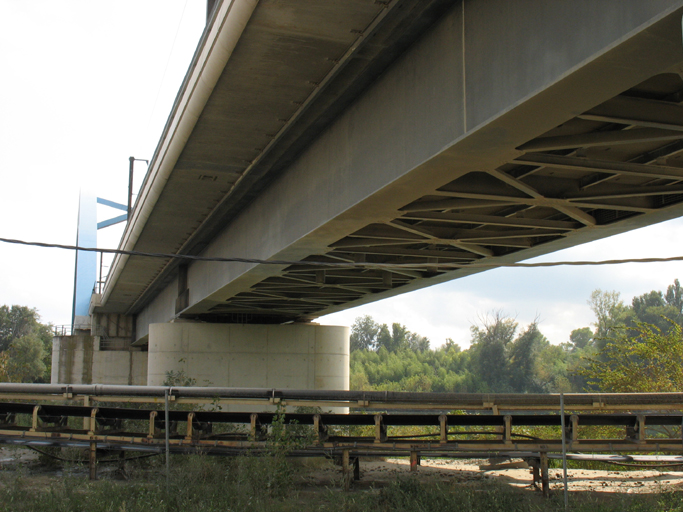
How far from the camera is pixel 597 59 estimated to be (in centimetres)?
471

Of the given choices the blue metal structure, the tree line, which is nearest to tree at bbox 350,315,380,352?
the tree line

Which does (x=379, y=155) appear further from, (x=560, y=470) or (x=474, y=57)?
(x=560, y=470)

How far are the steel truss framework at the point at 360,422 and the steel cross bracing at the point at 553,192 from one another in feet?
9.45

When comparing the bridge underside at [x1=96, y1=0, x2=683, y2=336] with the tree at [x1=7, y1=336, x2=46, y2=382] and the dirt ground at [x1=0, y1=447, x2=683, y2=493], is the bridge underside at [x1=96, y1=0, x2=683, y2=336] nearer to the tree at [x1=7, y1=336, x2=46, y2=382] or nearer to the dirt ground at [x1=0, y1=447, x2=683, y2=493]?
the dirt ground at [x1=0, y1=447, x2=683, y2=493]

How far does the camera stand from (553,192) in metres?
9.23

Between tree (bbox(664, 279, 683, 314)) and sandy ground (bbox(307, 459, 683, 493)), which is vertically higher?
tree (bbox(664, 279, 683, 314))

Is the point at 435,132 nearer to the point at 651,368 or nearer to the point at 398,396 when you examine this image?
the point at 398,396

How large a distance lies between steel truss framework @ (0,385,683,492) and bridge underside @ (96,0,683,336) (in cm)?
281

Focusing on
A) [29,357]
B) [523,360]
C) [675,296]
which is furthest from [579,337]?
[29,357]

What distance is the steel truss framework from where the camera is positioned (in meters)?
11.7

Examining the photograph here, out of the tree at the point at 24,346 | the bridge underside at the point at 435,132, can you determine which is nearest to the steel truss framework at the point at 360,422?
the bridge underside at the point at 435,132

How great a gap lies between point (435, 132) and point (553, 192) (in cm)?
316

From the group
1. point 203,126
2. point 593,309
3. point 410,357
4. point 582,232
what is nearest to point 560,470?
point 582,232

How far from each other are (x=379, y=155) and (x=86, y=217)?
53666mm
